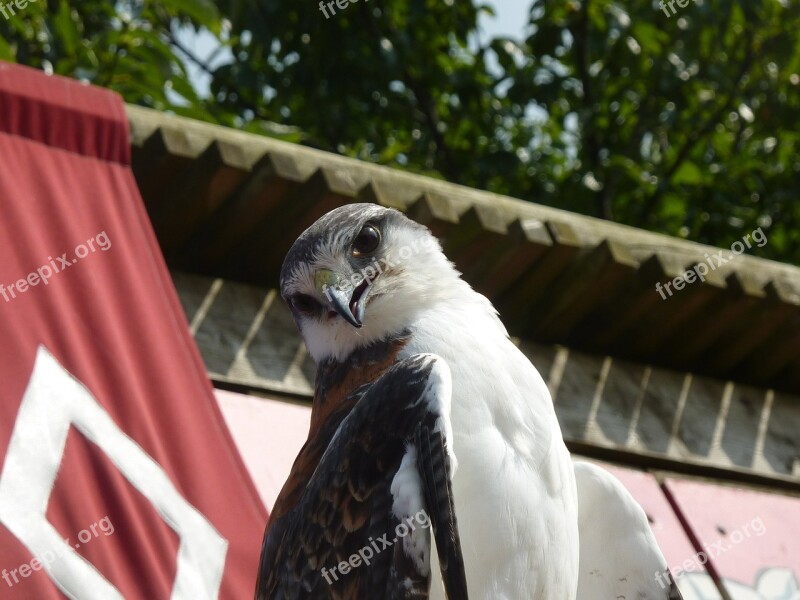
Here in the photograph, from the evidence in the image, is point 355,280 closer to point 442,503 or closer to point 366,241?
point 366,241

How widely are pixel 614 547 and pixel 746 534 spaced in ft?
7.89

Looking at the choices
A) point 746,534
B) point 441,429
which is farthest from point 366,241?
point 746,534

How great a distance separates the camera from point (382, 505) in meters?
2.56

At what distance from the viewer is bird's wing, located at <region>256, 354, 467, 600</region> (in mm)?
2469

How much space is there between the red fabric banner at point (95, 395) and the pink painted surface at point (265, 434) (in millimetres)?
395

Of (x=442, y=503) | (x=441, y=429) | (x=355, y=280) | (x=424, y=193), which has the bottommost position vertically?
(x=442, y=503)

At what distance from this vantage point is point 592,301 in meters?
5.25

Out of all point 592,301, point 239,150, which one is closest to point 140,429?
point 239,150

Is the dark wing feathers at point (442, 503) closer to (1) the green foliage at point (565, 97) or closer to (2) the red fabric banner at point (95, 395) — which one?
(2) the red fabric banner at point (95, 395)

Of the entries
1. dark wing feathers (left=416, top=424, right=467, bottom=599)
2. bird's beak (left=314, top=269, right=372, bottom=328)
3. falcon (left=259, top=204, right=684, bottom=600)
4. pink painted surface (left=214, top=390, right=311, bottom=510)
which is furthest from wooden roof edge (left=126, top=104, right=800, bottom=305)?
dark wing feathers (left=416, top=424, right=467, bottom=599)

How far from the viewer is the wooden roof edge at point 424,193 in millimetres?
4344

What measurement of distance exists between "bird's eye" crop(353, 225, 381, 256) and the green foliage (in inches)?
180

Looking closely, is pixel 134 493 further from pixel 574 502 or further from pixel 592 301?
pixel 592 301

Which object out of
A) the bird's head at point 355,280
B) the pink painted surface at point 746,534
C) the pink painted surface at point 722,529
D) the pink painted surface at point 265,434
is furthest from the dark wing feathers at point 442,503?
the pink painted surface at point 746,534
